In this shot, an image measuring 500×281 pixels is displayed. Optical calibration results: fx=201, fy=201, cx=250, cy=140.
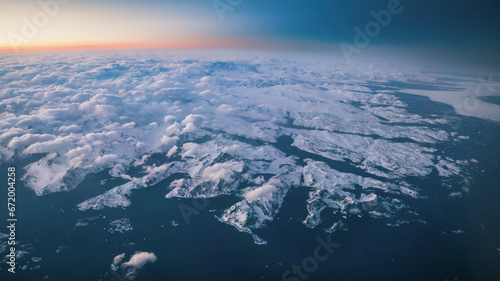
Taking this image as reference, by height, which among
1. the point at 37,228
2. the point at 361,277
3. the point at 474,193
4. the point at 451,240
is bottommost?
the point at 37,228

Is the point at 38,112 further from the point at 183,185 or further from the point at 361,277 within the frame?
the point at 361,277

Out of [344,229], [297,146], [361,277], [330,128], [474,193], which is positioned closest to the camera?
[361,277]

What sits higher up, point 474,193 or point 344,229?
point 474,193

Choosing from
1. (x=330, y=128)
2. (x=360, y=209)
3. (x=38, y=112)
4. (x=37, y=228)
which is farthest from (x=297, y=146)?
(x=38, y=112)

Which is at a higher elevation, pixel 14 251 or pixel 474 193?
pixel 474 193

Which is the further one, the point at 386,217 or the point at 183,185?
the point at 183,185

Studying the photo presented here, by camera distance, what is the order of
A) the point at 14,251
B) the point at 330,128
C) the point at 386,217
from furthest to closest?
the point at 330,128
the point at 386,217
the point at 14,251

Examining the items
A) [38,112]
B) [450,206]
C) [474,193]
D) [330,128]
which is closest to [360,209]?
[450,206]

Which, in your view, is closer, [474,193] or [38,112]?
[474,193]

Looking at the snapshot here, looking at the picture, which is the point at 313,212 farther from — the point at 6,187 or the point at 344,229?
the point at 6,187
